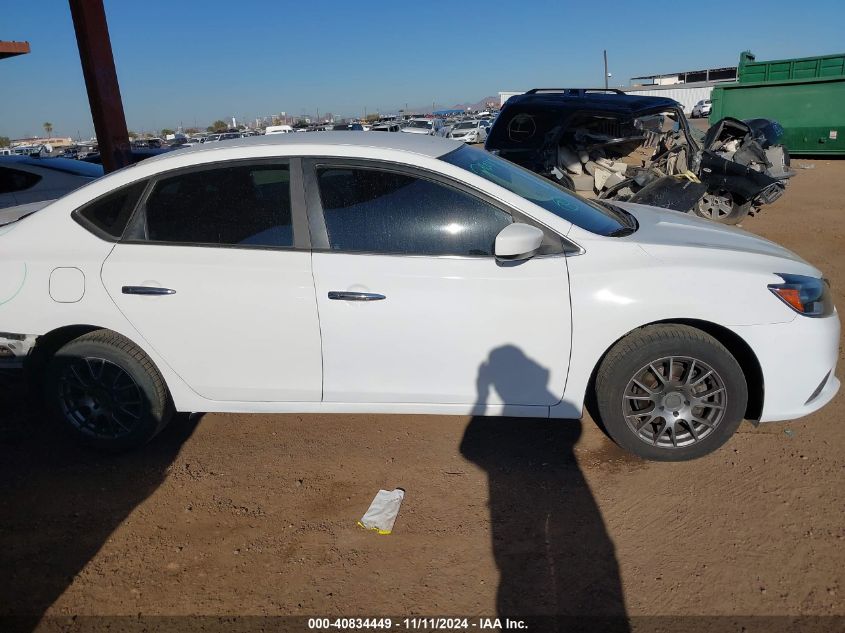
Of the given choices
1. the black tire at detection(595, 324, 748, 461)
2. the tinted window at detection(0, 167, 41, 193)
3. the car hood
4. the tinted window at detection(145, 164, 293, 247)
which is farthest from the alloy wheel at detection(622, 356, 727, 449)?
the tinted window at detection(0, 167, 41, 193)

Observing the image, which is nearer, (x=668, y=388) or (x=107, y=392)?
(x=668, y=388)

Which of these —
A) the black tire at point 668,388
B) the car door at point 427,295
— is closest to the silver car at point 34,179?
the car door at point 427,295

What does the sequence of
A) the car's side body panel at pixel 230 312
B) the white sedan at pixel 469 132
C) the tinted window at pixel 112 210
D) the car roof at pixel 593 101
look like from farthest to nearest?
1. the white sedan at pixel 469 132
2. the car roof at pixel 593 101
3. the tinted window at pixel 112 210
4. the car's side body panel at pixel 230 312

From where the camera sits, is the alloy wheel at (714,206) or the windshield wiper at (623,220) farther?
the alloy wheel at (714,206)

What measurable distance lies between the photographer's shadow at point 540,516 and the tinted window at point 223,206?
1.36 m

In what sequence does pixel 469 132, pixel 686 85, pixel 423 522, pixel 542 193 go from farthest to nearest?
pixel 686 85 → pixel 469 132 → pixel 542 193 → pixel 423 522

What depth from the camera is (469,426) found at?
12.9 feet

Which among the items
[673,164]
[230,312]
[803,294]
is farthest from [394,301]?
[673,164]

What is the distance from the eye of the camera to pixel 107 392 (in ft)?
11.6

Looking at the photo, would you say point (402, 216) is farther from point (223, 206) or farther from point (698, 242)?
point (698, 242)

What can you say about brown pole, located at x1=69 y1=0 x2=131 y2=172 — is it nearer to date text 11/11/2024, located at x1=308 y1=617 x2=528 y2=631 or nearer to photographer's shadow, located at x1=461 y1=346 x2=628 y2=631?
photographer's shadow, located at x1=461 y1=346 x2=628 y2=631

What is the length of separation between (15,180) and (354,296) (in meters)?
6.39

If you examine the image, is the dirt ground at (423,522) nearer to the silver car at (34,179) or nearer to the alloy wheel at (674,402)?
the alloy wheel at (674,402)

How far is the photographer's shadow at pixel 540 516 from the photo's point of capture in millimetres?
2496
